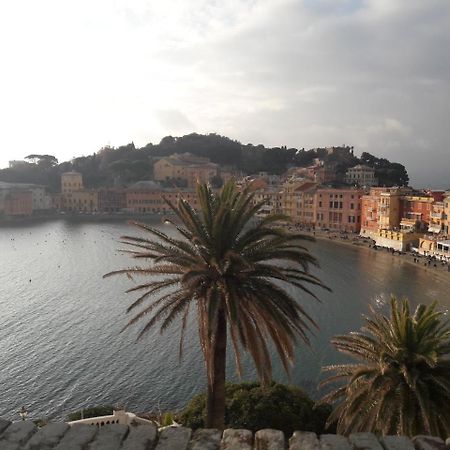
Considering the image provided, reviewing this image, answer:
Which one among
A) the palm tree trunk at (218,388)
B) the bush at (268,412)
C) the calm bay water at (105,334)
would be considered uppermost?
the palm tree trunk at (218,388)

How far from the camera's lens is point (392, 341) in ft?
38.9

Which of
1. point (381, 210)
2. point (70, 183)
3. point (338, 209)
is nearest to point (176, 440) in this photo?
point (381, 210)

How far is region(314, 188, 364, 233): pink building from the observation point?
9050cm

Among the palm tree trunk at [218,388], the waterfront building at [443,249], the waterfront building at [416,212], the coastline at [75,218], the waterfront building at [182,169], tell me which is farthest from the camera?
the waterfront building at [182,169]

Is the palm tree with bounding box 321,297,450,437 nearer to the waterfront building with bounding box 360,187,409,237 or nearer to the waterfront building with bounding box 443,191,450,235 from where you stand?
the waterfront building with bounding box 443,191,450,235

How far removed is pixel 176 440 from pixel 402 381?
7.71 meters

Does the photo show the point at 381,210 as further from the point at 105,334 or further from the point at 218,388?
the point at 218,388

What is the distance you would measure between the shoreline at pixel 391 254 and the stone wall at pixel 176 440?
2138 inches

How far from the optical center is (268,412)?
17.1m

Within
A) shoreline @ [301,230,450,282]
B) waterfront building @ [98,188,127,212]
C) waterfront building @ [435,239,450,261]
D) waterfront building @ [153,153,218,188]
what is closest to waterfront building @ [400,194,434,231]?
shoreline @ [301,230,450,282]

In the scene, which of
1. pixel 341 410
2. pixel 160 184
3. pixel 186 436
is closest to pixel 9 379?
pixel 341 410

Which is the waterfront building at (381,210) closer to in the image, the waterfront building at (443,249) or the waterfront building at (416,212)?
the waterfront building at (416,212)

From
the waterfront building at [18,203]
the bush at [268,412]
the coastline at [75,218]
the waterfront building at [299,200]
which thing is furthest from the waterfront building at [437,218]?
the waterfront building at [18,203]

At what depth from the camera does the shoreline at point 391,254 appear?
5825cm
